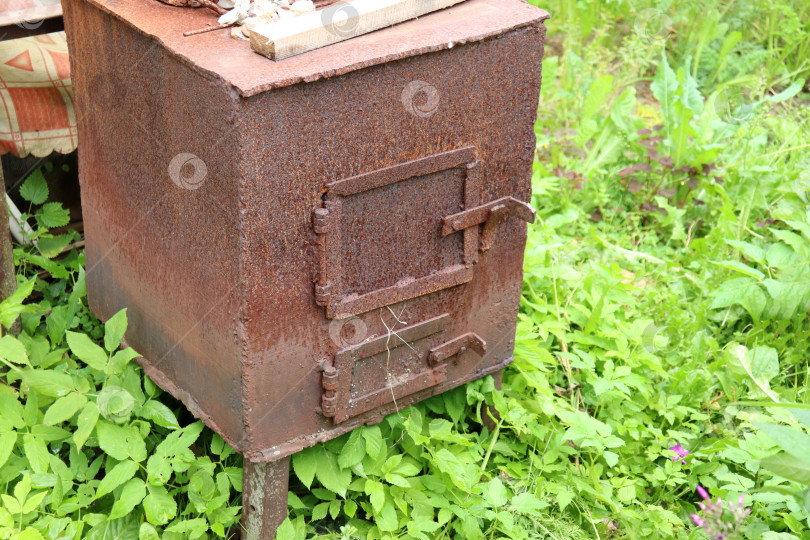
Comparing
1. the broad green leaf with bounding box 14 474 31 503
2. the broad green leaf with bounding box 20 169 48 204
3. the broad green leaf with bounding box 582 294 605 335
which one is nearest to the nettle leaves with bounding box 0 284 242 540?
the broad green leaf with bounding box 14 474 31 503

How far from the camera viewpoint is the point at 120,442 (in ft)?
8.00

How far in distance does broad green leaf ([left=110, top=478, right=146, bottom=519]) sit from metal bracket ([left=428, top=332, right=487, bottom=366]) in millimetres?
850

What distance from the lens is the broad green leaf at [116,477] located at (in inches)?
93.5

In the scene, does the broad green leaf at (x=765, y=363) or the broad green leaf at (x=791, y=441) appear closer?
the broad green leaf at (x=791, y=441)

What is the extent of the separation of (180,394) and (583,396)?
54.5 inches

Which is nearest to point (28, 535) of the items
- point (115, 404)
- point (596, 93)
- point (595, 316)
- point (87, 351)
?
point (115, 404)

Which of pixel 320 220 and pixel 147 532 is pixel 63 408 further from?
pixel 320 220

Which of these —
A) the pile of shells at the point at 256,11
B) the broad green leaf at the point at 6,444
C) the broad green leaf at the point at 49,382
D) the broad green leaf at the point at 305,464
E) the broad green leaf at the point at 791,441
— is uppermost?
the pile of shells at the point at 256,11

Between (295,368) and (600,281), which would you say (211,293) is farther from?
(600,281)

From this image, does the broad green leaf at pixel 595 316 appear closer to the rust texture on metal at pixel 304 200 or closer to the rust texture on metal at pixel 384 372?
the rust texture on metal at pixel 304 200

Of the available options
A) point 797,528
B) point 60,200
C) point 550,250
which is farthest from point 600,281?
point 60,200

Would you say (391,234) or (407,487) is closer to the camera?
(391,234)

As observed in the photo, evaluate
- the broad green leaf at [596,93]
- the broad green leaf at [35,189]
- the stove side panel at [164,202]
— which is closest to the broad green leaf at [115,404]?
the stove side panel at [164,202]

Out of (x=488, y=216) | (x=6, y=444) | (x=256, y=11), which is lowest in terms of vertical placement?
(x=6, y=444)
